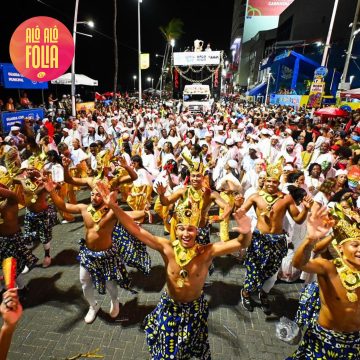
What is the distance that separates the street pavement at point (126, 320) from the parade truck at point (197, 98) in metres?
21.2

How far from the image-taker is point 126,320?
156 inches

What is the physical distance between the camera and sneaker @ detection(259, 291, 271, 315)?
4.19m

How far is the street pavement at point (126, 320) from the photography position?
3506 mm

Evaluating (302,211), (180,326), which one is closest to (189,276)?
(180,326)

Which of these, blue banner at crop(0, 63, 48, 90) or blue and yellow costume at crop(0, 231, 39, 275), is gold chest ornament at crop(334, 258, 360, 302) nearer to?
blue and yellow costume at crop(0, 231, 39, 275)

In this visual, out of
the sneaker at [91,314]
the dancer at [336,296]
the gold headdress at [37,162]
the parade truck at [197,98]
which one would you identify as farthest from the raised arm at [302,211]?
the parade truck at [197,98]

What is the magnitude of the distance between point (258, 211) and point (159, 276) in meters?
2.05

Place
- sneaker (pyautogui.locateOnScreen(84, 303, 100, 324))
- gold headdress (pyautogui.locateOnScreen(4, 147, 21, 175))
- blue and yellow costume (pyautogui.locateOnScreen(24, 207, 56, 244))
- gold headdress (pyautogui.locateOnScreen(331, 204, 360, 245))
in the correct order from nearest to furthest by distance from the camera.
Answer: gold headdress (pyautogui.locateOnScreen(331, 204, 360, 245))
sneaker (pyautogui.locateOnScreen(84, 303, 100, 324))
blue and yellow costume (pyautogui.locateOnScreen(24, 207, 56, 244))
gold headdress (pyautogui.locateOnScreen(4, 147, 21, 175))

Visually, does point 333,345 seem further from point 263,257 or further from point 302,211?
point 302,211

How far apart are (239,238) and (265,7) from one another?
90.3m

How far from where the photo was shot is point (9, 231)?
13.5 ft

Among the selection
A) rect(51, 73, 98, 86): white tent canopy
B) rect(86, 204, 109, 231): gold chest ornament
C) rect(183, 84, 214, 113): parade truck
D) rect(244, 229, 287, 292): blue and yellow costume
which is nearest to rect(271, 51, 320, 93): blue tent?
rect(183, 84, 214, 113): parade truck

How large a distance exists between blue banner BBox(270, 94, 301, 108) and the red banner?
57.2 metres

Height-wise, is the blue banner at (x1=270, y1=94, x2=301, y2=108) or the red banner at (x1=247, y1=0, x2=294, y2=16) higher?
the red banner at (x1=247, y1=0, x2=294, y2=16)
